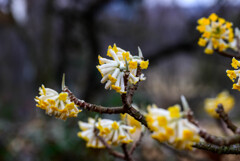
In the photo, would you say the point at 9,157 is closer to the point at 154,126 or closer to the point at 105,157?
the point at 105,157

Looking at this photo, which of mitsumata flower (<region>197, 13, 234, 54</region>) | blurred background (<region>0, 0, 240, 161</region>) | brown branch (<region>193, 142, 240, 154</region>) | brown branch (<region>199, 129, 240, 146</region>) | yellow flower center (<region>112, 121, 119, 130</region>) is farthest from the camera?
blurred background (<region>0, 0, 240, 161</region>)

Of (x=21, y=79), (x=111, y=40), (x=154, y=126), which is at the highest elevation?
(x=154, y=126)

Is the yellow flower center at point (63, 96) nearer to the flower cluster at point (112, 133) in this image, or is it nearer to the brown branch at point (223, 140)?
the flower cluster at point (112, 133)

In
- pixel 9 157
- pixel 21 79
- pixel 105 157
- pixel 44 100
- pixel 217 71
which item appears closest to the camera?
pixel 44 100

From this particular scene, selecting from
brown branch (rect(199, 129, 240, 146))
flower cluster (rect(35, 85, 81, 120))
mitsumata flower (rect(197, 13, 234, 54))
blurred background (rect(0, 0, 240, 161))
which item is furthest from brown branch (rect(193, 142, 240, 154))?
blurred background (rect(0, 0, 240, 161))

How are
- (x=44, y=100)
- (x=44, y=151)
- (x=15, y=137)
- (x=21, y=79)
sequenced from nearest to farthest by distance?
(x=44, y=100) → (x=44, y=151) → (x=15, y=137) → (x=21, y=79)

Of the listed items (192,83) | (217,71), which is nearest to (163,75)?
(192,83)

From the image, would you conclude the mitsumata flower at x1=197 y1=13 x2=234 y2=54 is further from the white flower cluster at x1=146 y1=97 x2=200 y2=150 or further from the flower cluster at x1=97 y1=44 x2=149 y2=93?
the white flower cluster at x1=146 y1=97 x2=200 y2=150

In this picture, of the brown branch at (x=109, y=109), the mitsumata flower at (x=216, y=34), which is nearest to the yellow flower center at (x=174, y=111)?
the brown branch at (x=109, y=109)
